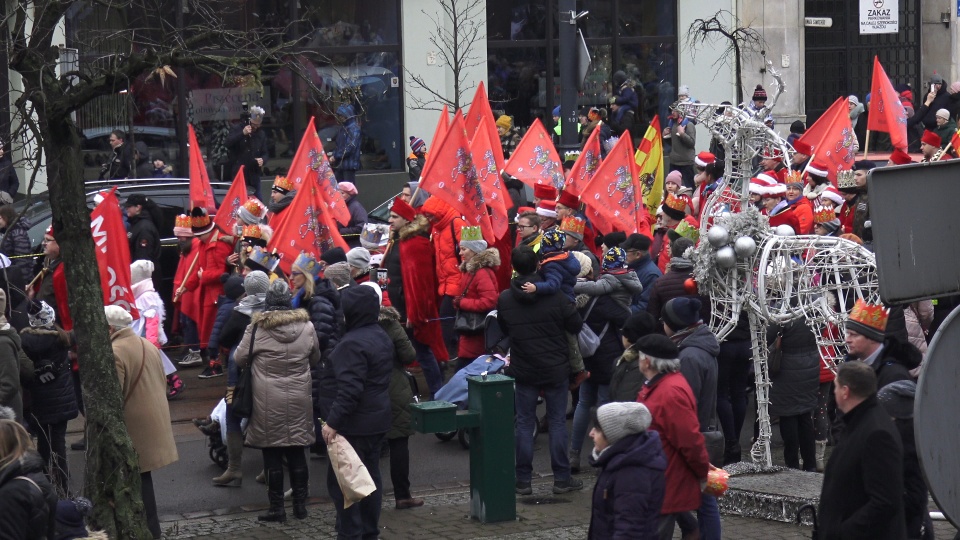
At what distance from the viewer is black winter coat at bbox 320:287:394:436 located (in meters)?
7.96

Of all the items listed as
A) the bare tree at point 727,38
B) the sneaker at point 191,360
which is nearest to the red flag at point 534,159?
the sneaker at point 191,360

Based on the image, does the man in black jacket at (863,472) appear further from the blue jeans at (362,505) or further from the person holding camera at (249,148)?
the person holding camera at (249,148)

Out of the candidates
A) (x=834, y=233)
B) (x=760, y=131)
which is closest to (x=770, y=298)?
(x=760, y=131)

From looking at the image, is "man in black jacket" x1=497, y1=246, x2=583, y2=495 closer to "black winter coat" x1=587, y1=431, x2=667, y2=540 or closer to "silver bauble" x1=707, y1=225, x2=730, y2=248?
"silver bauble" x1=707, y1=225, x2=730, y2=248

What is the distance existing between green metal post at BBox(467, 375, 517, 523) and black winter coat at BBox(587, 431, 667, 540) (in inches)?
94.4

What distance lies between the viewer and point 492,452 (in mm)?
8789

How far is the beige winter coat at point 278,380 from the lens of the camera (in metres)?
8.77

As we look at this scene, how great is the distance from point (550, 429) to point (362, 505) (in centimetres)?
188

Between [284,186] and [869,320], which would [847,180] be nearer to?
[284,186]

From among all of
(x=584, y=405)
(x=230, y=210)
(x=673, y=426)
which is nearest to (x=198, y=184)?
Answer: (x=230, y=210)

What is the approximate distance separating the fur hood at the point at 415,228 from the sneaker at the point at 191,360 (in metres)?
3.02

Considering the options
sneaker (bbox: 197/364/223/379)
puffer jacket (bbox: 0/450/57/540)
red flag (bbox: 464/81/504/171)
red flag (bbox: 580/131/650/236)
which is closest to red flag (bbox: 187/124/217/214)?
sneaker (bbox: 197/364/223/379)

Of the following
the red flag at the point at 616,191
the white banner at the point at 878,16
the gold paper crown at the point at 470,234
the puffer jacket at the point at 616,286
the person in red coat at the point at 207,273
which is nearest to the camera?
the puffer jacket at the point at 616,286

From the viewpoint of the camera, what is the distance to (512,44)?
1004 inches
